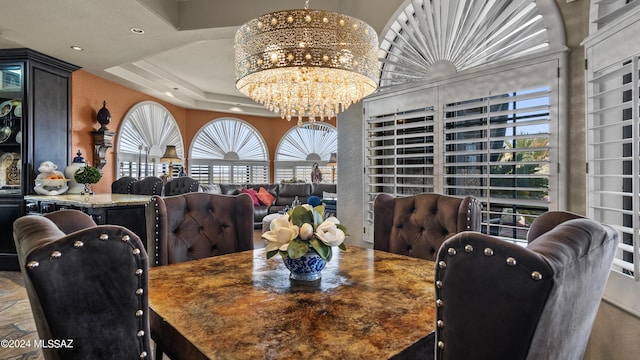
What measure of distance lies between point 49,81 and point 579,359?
581 cm

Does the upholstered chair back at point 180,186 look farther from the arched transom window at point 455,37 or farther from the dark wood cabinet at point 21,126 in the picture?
the arched transom window at point 455,37

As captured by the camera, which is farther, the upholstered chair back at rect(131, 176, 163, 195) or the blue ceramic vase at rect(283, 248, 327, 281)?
the upholstered chair back at rect(131, 176, 163, 195)

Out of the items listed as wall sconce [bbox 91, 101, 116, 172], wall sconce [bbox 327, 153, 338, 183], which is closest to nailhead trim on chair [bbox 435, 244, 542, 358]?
wall sconce [bbox 91, 101, 116, 172]

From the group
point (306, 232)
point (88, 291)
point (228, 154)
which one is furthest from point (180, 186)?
point (228, 154)

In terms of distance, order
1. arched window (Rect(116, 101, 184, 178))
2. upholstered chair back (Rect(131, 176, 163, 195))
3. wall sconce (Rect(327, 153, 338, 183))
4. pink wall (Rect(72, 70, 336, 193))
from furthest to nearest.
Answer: wall sconce (Rect(327, 153, 338, 183)) < arched window (Rect(116, 101, 184, 178)) < pink wall (Rect(72, 70, 336, 193)) < upholstered chair back (Rect(131, 176, 163, 195))

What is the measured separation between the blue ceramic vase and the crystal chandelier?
32.9 inches

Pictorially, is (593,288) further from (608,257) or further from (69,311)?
(69,311)

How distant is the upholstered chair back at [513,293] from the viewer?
0.51 m

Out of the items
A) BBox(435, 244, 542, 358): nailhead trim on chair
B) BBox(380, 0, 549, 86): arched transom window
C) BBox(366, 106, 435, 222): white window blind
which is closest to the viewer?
BBox(435, 244, 542, 358): nailhead trim on chair

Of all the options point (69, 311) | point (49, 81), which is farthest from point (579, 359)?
point (49, 81)

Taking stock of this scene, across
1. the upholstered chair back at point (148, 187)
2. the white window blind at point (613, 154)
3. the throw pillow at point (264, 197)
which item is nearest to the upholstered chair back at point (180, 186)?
the upholstered chair back at point (148, 187)

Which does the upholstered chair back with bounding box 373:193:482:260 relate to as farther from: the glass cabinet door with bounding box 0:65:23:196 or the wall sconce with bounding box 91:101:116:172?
the wall sconce with bounding box 91:101:116:172

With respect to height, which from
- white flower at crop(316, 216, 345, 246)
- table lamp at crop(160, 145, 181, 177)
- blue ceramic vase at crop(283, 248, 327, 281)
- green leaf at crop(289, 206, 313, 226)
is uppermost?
table lamp at crop(160, 145, 181, 177)

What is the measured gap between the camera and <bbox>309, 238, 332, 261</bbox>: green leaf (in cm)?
118
